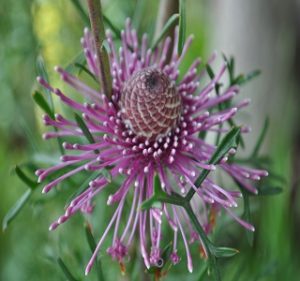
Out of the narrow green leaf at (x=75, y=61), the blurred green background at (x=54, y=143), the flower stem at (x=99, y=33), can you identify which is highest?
the flower stem at (x=99, y=33)

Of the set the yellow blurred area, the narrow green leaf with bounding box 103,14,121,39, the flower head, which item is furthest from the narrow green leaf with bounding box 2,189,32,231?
the yellow blurred area

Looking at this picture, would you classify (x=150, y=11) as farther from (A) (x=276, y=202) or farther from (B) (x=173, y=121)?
(B) (x=173, y=121)

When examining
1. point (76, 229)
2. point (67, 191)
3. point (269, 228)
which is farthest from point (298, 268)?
point (67, 191)

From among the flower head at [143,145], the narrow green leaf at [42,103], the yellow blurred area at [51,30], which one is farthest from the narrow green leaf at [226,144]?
the yellow blurred area at [51,30]

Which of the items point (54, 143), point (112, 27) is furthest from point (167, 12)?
point (54, 143)

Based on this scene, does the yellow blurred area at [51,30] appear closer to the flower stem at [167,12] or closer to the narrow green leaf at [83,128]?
the flower stem at [167,12]

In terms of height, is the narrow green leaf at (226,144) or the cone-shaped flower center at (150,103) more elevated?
the cone-shaped flower center at (150,103)
